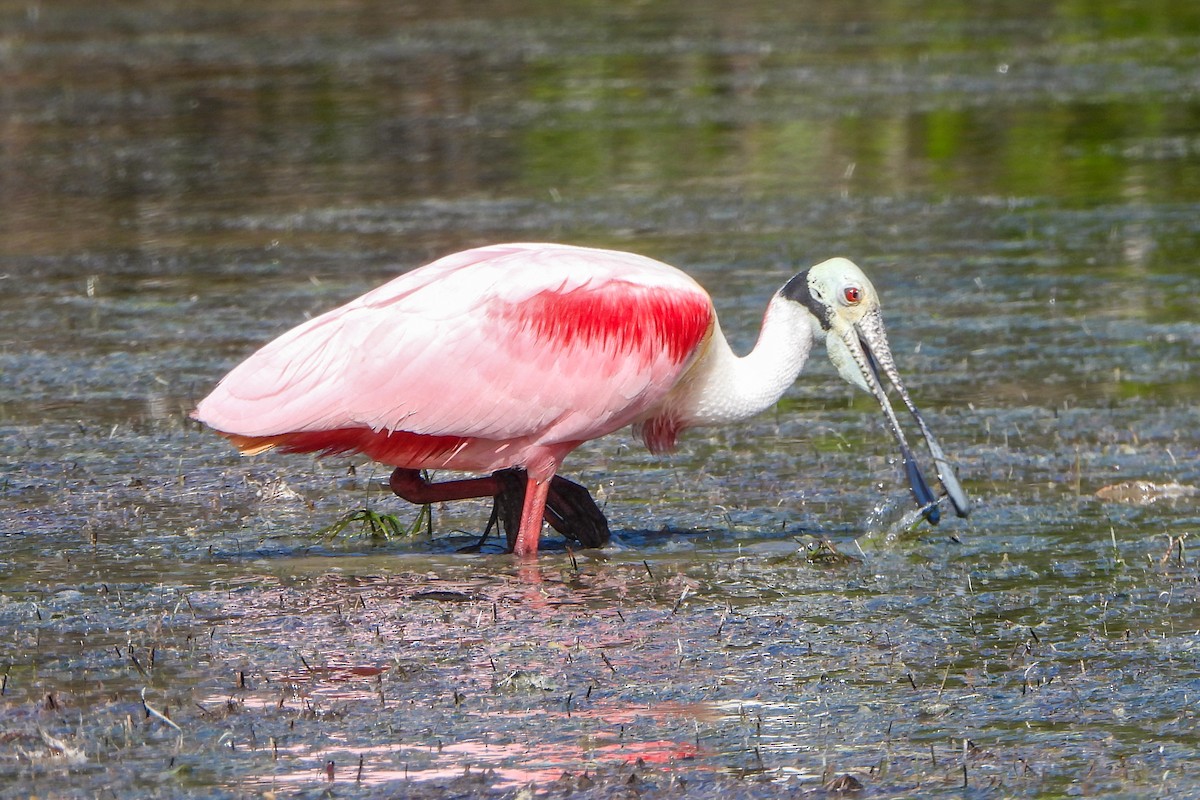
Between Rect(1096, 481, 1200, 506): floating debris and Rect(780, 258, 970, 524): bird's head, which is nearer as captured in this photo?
Rect(780, 258, 970, 524): bird's head

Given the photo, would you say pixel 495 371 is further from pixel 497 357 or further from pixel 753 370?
pixel 753 370

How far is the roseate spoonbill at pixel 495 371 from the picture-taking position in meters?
6.68

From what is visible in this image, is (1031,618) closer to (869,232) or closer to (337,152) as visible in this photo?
(869,232)

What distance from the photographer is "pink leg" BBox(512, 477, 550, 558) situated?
6.80 m

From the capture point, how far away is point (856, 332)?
7.12 meters

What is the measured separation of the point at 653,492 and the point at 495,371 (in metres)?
0.99

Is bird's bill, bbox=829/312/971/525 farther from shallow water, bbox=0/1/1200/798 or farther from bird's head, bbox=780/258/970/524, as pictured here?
shallow water, bbox=0/1/1200/798


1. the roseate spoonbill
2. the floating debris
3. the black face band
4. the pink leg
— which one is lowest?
the pink leg

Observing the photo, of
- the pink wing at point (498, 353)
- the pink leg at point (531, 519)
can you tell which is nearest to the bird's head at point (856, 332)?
the pink wing at point (498, 353)

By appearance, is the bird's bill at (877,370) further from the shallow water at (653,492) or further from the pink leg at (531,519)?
the pink leg at (531,519)

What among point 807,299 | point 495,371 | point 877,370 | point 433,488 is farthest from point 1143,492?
point 433,488

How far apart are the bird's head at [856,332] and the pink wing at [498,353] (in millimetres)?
401

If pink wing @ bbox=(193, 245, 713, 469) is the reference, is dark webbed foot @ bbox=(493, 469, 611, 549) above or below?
below

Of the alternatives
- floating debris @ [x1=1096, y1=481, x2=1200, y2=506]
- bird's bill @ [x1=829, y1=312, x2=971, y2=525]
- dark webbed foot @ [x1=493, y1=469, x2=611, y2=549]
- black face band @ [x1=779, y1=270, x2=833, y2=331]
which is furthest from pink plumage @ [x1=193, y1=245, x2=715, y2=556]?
floating debris @ [x1=1096, y1=481, x2=1200, y2=506]
